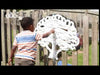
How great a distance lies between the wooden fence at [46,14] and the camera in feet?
15.5

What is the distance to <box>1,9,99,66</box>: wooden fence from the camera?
15.5ft

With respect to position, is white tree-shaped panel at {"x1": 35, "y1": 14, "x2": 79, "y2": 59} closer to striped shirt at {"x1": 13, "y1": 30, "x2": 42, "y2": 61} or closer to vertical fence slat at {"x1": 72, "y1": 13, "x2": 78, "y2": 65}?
vertical fence slat at {"x1": 72, "y1": 13, "x2": 78, "y2": 65}

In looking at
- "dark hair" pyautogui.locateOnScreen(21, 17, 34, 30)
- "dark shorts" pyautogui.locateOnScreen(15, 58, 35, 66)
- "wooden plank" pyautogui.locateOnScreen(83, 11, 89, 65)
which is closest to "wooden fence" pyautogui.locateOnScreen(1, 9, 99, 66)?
"wooden plank" pyautogui.locateOnScreen(83, 11, 89, 65)

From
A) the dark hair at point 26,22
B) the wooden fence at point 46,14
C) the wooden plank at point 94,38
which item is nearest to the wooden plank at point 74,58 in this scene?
the wooden fence at point 46,14

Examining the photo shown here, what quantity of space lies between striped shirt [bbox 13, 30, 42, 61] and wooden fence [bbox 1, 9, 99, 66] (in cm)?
46

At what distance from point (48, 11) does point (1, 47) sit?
1.54 meters

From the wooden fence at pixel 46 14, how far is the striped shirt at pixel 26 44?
46 cm

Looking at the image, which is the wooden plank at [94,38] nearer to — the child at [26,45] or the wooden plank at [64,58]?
the wooden plank at [64,58]

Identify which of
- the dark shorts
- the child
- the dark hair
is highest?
the dark hair

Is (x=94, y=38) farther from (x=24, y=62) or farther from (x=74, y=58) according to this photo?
(x=24, y=62)

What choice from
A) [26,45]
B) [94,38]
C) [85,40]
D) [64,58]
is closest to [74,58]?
[64,58]

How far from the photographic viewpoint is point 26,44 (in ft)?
15.6

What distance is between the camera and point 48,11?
199 inches
